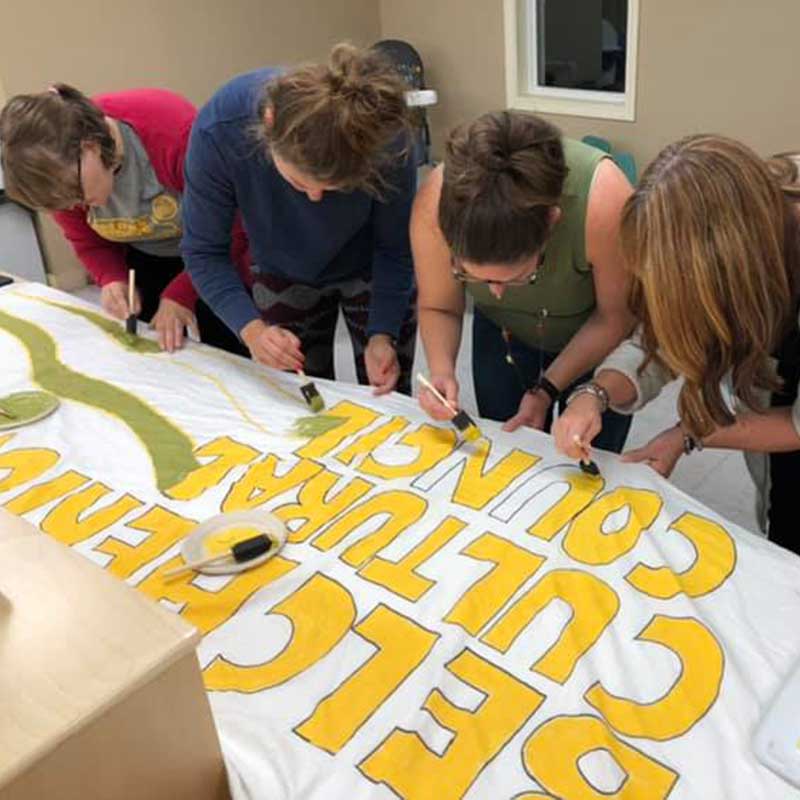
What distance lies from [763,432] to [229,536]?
0.77 meters

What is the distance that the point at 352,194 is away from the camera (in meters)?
1.48

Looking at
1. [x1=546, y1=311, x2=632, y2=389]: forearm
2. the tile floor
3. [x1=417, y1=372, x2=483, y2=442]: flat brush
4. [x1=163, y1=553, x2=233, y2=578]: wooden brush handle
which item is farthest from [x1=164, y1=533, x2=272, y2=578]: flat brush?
the tile floor

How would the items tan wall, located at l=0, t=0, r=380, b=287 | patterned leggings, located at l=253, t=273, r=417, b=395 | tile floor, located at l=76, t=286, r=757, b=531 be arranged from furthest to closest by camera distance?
tan wall, located at l=0, t=0, r=380, b=287, tile floor, located at l=76, t=286, r=757, b=531, patterned leggings, located at l=253, t=273, r=417, b=395

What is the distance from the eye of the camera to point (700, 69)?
120 inches

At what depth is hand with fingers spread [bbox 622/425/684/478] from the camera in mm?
1328

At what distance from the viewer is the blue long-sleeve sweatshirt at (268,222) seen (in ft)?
4.71

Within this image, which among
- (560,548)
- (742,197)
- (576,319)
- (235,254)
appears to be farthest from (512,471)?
(235,254)

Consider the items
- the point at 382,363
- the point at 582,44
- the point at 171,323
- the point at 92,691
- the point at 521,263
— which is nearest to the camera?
the point at 92,691

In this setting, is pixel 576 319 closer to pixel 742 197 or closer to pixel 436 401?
pixel 436 401

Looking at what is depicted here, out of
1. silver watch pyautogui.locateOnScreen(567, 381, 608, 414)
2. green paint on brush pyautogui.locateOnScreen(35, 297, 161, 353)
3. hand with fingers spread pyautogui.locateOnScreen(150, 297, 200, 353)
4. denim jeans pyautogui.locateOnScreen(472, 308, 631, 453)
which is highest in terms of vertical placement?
silver watch pyautogui.locateOnScreen(567, 381, 608, 414)

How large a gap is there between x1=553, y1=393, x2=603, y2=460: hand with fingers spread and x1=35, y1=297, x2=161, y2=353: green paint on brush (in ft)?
3.08

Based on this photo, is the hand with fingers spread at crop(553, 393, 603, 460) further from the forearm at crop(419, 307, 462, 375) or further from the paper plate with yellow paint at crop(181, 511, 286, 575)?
the paper plate with yellow paint at crop(181, 511, 286, 575)

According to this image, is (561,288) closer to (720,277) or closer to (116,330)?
(720,277)

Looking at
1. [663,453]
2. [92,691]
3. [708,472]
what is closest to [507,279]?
[663,453]
